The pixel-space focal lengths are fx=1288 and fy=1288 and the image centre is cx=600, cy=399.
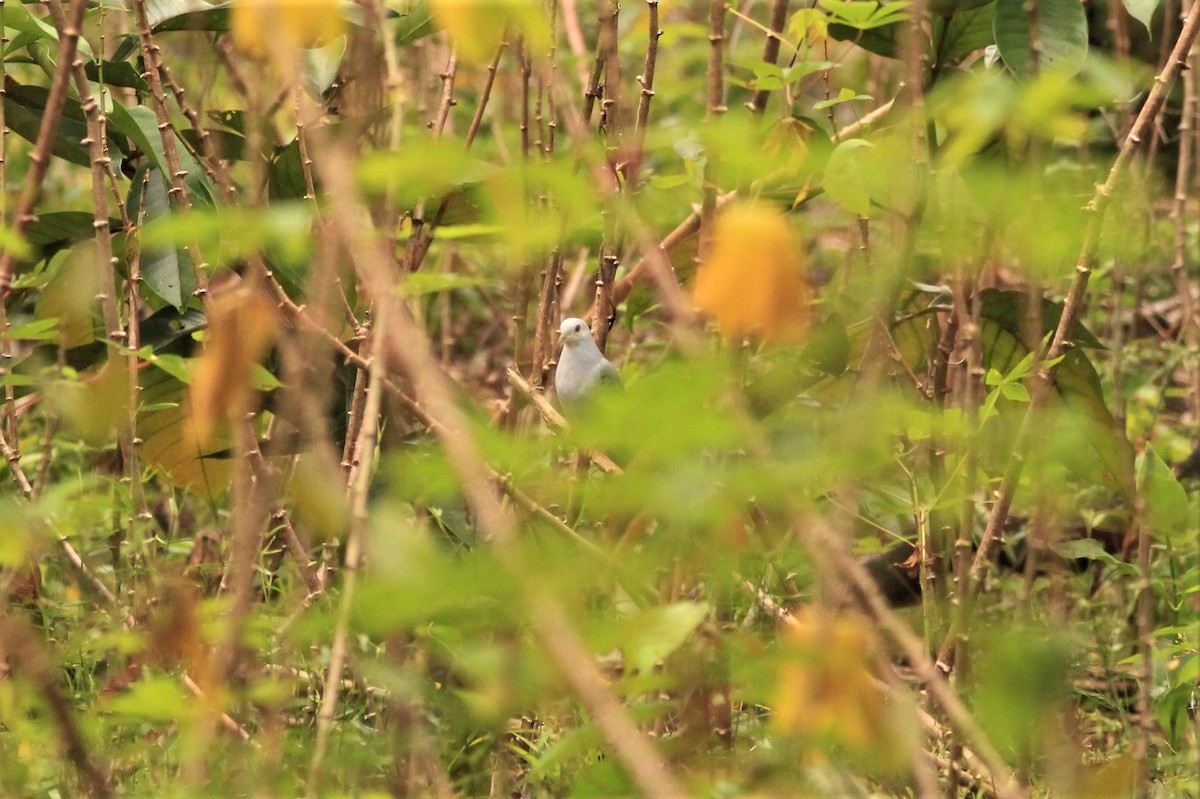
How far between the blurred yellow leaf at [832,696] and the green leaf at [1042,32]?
1.31 metres

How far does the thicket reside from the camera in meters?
0.90

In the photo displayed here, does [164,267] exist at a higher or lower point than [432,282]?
lower

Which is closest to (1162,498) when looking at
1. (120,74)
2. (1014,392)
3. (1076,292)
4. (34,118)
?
(1014,392)

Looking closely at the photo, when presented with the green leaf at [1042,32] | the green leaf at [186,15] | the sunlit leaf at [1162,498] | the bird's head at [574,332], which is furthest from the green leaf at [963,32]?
the green leaf at [186,15]

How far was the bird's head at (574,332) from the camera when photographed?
105 inches

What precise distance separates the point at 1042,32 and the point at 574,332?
1.11m

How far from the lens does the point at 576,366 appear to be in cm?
266

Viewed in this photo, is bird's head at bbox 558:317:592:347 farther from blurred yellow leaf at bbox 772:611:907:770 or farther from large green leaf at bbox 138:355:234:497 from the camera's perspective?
blurred yellow leaf at bbox 772:611:907:770

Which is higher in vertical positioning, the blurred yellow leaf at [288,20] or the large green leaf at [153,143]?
the blurred yellow leaf at [288,20]

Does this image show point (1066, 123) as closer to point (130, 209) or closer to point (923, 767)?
point (923, 767)

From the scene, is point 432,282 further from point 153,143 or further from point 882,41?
point 882,41

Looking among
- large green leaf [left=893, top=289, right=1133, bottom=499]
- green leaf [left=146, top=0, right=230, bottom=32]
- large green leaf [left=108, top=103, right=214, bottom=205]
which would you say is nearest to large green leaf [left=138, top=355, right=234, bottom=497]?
large green leaf [left=108, top=103, right=214, bottom=205]

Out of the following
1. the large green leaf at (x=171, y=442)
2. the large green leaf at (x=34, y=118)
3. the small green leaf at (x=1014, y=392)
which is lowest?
the large green leaf at (x=171, y=442)

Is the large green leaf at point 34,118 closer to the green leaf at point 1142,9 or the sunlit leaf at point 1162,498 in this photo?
the green leaf at point 1142,9
